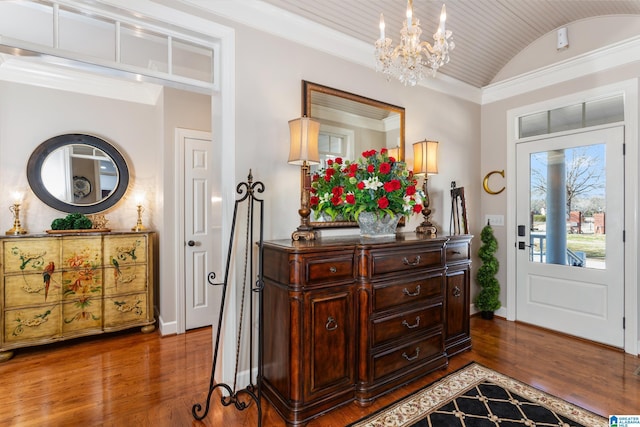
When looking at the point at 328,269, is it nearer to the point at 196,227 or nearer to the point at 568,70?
the point at 196,227

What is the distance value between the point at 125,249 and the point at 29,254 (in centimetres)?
74

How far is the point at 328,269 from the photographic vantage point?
6.51ft

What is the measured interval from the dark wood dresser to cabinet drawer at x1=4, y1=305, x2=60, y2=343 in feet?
7.24

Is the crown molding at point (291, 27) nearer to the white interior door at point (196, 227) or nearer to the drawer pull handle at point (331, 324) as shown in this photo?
the white interior door at point (196, 227)


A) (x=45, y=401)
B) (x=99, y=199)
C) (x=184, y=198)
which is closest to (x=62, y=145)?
(x=99, y=199)

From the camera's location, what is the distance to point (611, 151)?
3031 mm

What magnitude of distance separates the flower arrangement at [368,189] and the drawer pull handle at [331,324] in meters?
0.75

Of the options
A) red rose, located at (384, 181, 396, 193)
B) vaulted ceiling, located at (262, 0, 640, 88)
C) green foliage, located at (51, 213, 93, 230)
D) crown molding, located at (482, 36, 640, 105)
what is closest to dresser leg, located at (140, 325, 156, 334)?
green foliage, located at (51, 213, 93, 230)

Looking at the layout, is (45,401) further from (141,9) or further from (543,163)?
(543,163)

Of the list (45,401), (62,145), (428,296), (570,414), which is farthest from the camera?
(62,145)

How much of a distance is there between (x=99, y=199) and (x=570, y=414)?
4.56m

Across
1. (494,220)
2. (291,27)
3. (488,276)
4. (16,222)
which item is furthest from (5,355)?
(494,220)

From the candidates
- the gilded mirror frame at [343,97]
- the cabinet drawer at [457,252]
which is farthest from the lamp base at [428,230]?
the gilded mirror frame at [343,97]

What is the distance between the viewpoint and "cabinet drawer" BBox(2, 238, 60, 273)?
110 inches
